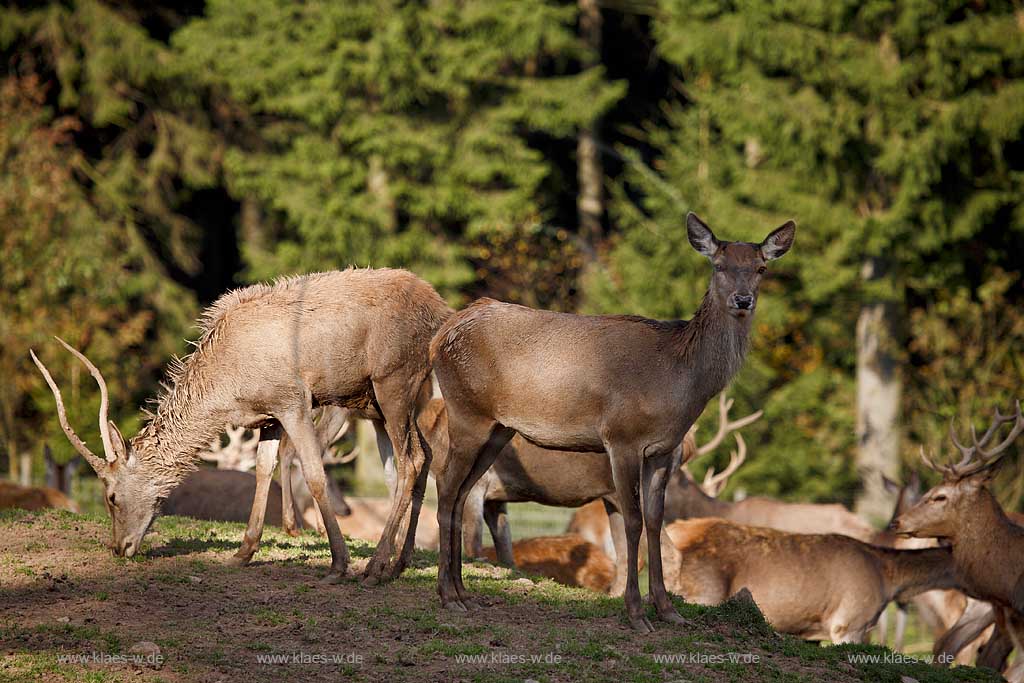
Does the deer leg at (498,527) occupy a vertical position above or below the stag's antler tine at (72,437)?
below

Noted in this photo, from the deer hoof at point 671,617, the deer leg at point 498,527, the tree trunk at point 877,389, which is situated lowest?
the tree trunk at point 877,389

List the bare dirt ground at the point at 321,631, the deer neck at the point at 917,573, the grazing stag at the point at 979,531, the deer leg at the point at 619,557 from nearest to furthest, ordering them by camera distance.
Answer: the bare dirt ground at the point at 321,631, the deer leg at the point at 619,557, the grazing stag at the point at 979,531, the deer neck at the point at 917,573

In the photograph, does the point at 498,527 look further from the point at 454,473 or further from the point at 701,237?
the point at 701,237

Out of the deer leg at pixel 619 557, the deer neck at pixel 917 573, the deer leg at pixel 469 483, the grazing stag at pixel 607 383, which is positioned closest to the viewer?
the grazing stag at pixel 607 383

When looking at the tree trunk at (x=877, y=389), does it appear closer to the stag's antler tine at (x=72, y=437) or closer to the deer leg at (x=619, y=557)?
the deer leg at (x=619, y=557)

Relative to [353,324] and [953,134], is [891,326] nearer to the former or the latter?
[953,134]

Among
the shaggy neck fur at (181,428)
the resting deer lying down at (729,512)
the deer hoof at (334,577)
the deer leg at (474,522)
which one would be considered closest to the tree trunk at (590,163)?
the resting deer lying down at (729,512)

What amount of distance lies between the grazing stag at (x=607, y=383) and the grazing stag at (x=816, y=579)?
3384 millimetres

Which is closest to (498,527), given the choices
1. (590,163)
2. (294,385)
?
(294,385)

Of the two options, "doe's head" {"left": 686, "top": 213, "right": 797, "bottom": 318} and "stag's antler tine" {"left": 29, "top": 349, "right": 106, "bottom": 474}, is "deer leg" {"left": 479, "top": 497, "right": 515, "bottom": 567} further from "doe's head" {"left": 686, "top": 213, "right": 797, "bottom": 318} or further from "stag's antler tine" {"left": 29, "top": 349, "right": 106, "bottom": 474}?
"doe's head" {"left": 686, "top": 213, "right": 797, "bottom": 318}

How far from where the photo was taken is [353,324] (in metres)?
9.20

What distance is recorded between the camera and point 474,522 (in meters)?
11.3

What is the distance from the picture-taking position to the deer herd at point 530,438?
8.37 m

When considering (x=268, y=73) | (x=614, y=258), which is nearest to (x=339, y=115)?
(x=268, y=73)
